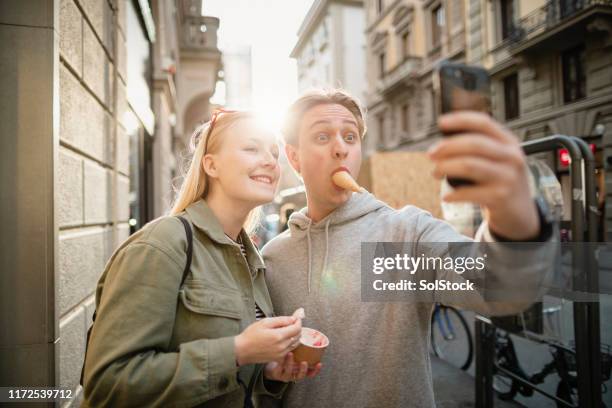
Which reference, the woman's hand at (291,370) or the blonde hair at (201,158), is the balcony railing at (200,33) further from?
the woman's hand at (291,370)

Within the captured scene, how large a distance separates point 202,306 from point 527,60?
1498 centimetres

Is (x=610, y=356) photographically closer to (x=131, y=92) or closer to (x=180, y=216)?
(x=180, y=216)

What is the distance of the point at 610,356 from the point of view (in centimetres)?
297

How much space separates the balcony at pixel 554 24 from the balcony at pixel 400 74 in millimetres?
7253

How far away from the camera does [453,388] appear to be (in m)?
4.39

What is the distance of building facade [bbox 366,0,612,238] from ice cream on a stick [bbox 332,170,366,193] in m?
6.63

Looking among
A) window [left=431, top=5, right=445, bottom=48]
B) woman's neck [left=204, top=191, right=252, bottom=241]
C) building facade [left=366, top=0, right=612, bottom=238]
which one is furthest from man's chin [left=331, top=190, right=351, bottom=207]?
window [left=431, top=5, right=445, bottom=48]

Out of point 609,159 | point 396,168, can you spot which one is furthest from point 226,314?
point 609,159

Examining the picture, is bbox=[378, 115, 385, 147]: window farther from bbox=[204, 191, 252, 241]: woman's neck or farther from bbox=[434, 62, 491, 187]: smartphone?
bbox=[434, 62, 491, 187]: smartphone

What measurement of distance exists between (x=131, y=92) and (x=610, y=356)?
4635 mm

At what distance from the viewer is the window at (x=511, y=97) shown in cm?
1409

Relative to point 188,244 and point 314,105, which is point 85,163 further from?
point 314,105

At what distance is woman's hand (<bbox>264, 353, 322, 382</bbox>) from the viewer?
1429 millimetres

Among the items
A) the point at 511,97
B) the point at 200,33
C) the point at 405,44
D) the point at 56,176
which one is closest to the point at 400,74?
the point at 405,44
